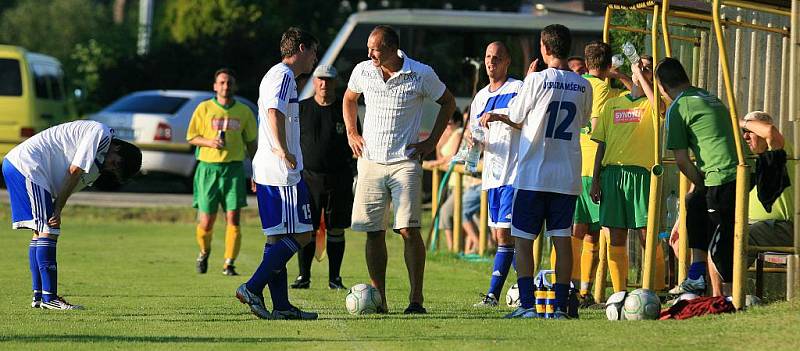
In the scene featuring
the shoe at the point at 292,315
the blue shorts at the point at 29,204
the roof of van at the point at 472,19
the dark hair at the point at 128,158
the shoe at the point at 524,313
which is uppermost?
the roof of van at the point at 472,19

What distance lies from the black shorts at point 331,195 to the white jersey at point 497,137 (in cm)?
222

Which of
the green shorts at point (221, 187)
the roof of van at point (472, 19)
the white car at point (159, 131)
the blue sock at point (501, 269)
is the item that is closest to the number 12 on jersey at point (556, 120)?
the blue sock at point (501, 269)

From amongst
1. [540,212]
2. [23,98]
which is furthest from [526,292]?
[23,98]

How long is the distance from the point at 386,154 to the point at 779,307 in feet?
9.84

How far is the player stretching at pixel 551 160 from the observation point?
10641 mm

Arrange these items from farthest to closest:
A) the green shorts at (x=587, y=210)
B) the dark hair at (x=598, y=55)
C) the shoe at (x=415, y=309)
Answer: the green shorts at (x=587, y=210) < the dark hair at (x=598, y=55) < the shoe at (x=415, y=309)

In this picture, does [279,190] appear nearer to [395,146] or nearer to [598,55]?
[395,146]

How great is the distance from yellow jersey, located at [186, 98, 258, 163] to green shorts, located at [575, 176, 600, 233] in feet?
14.1

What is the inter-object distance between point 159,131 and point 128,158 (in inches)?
624

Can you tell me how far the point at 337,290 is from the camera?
13.9 m

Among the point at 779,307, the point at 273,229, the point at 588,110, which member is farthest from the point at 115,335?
the point at 779,307

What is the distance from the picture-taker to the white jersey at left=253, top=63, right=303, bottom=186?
1062 centimetres

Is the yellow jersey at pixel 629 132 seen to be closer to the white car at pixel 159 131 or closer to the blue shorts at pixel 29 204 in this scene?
the blue shorts at pixel 29 204

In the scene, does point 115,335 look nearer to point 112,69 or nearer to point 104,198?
point 104,198
